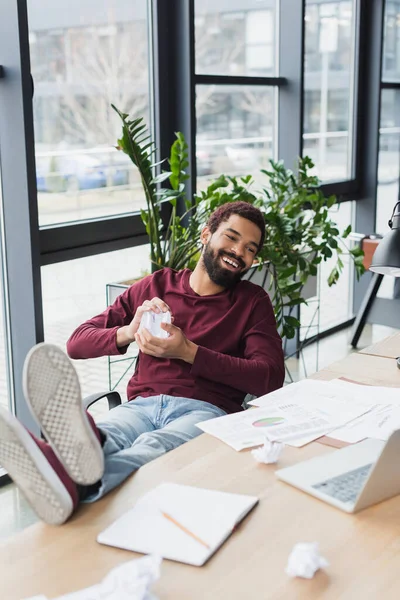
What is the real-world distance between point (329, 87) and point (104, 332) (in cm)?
334

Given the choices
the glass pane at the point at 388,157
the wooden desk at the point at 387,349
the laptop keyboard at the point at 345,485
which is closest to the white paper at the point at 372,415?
the laptop keyboard at the point at 345,485

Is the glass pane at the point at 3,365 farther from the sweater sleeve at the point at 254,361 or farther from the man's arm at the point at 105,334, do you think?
the sweater sleeve at the point at 254,361

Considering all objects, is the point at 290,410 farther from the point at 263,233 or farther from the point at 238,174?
the point at 238,174

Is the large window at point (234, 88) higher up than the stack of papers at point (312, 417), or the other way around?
the large window at point (234, 88)

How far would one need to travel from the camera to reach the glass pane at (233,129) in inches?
158

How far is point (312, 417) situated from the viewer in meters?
1.84

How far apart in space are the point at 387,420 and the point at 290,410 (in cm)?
23

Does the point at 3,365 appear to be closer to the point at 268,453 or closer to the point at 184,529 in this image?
the point at 268,453

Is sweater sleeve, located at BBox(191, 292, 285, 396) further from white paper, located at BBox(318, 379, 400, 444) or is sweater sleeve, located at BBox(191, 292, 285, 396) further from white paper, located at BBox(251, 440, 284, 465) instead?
white paper, located at BBox(251, 440, 284, 465)

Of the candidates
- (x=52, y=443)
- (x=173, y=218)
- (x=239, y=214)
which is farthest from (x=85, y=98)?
(x=52, y=443)

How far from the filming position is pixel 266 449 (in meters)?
1.61

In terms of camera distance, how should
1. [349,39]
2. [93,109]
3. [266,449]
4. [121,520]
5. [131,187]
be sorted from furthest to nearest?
[349,39] → [131,187] → [93,109] → [266,449] → [121,520]

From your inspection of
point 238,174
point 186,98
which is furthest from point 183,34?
point 238,174

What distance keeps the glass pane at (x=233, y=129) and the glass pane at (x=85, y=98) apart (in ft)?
1.69
